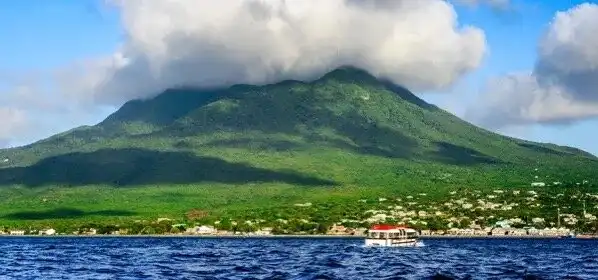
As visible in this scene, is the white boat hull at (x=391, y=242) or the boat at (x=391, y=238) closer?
the white boat hull at (x=391, y=242)

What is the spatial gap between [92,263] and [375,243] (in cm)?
8268

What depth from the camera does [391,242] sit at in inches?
7170

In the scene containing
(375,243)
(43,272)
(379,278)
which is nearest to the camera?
(379,278)

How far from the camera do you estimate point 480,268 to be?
9519cm

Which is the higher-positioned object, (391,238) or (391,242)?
(391,238)

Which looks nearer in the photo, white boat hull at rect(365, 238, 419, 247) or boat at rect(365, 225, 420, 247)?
white boat hull at rect(365, 238, 419, 247)

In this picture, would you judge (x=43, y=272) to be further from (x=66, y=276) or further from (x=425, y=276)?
(x=425, y=276)

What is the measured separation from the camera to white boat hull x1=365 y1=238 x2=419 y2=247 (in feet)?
589

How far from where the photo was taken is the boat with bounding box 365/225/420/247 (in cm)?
18050

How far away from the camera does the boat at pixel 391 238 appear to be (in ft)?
592

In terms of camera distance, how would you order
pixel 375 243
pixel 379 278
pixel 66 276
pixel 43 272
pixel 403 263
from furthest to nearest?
1. pixel 375 243
2. pixel 403 263
3. pixel 43 272
4. pixel 66 276
5. pixel 379 278

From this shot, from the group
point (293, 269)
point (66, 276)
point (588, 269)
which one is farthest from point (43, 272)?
point (588, 269)

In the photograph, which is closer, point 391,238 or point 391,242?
point 391,242

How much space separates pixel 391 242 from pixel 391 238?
176cm
